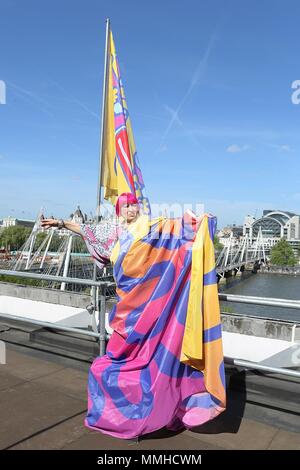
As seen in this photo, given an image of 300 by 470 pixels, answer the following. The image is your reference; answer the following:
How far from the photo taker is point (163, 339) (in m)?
2.95

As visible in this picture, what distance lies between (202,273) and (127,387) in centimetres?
89

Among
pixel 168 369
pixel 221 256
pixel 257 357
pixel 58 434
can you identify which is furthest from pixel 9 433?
pixel 221 256

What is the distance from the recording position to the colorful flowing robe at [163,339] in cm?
283

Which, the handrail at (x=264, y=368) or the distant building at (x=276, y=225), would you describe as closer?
the handrail at (x=264, y=368)

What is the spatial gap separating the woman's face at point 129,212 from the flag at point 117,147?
3778 millimetres

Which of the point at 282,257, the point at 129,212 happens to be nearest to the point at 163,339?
the point at 129,212

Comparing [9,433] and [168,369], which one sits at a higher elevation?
[168,369]

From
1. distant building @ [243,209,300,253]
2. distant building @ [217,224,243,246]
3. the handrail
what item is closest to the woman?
the handrail

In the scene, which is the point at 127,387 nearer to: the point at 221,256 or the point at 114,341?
the point at 114,341

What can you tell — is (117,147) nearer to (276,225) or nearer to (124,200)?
(124,200)

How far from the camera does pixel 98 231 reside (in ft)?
11.6

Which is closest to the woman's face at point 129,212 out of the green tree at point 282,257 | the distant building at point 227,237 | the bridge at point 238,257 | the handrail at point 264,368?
the handrail at point 264,368

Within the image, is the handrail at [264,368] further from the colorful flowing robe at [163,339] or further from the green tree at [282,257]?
Answer: the green tree at [282,257]
